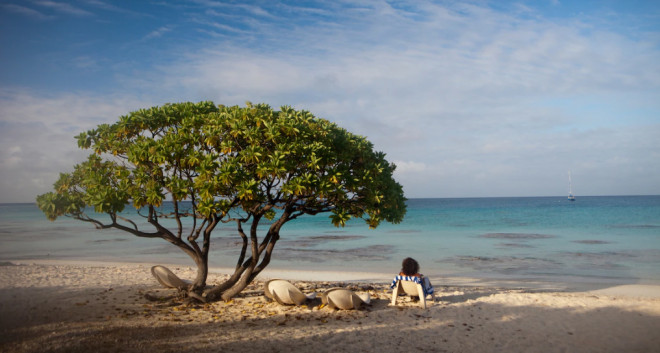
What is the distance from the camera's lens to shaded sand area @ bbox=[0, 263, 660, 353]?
6.32 meters

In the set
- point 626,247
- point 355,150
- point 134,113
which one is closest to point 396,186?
point 355,150

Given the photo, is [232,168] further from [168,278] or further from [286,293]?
[168,278]

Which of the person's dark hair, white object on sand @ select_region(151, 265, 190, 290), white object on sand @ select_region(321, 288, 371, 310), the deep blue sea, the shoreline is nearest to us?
white object on sand @ select_region(321, 288, 371, 310)

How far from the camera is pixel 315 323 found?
754cm

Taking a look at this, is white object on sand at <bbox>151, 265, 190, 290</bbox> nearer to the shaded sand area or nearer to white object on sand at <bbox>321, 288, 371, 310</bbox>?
the shaded sand area

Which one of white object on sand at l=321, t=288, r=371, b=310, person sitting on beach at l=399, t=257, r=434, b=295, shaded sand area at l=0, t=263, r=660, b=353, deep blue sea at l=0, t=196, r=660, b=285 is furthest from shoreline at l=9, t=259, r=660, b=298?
white object on sand at l=321, t=288, r=371, b=310

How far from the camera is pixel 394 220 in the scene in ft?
28.6

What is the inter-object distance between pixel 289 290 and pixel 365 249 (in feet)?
53.9

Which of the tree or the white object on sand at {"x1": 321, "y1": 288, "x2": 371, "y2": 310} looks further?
the white object on sand at {"x1": 321, "y1": 288, "x2": 371, "y2": 310}

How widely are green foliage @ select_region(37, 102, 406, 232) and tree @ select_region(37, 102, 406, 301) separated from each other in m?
0.02

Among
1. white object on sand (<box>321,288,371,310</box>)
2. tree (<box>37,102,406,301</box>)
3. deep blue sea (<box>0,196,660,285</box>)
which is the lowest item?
deep blue sea (<box>0,196,660,285</box>)

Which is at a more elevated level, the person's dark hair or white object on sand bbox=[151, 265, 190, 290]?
the person's dark hair

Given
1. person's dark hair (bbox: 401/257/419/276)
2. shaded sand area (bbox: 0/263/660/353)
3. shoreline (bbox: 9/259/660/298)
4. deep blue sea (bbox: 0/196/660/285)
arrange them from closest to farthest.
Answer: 1. shaded sand area (bbox: 0/263/660/353)
2. person's dark hair (bbox: 401/257/419/276)
3. shoreline (bbox: 9/259/660/298)
4. deep blue sea (bbox: 0/196/660/285)

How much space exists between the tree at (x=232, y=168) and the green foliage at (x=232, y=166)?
Answer: 19 mm
